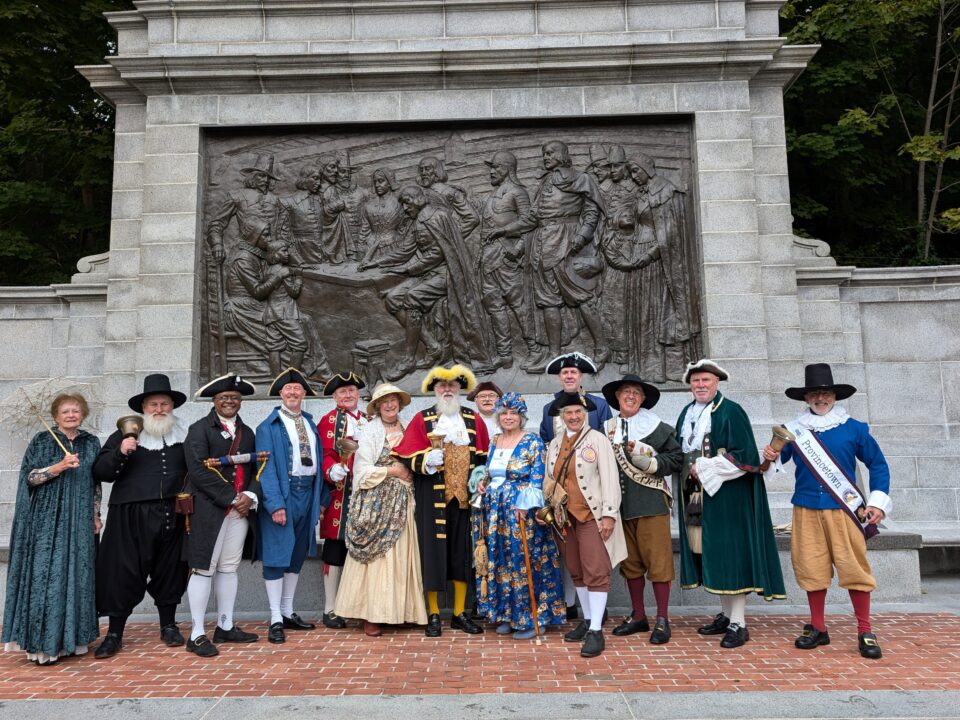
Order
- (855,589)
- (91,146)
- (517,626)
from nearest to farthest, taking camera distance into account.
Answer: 1. (855,589)
2. (517,626)
3. (91,146)

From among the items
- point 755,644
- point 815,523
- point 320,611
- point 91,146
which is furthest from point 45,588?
point 91,146

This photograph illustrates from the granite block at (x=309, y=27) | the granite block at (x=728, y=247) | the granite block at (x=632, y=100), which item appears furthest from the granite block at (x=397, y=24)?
the granite block at (x=728, y=247)

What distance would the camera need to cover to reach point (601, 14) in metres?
10.5

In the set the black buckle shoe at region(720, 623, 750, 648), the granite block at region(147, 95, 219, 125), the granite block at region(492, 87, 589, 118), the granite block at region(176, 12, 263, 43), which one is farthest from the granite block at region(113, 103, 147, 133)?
the black buckle shoe at region(720, 623, 750, 648)

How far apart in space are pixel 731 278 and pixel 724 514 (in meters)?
4.32

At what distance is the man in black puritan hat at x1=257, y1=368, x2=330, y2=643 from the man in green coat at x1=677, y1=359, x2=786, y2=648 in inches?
133

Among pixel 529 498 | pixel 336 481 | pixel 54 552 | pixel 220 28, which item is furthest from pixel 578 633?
pixel 220 28

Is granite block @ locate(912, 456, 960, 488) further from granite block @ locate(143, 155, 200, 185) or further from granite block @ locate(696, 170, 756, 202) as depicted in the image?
granite block @ locate(143, 155, 200, 185)

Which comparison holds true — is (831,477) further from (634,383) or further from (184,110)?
(184,110)

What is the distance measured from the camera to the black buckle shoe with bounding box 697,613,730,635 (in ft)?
21.8

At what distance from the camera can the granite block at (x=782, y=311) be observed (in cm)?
1006

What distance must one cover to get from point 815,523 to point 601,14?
748cm

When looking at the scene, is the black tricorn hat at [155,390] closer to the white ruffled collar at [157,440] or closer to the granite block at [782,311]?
the white ruffled collar at [157,440]

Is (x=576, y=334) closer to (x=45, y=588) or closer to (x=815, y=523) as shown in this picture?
(x=815, y=523)
